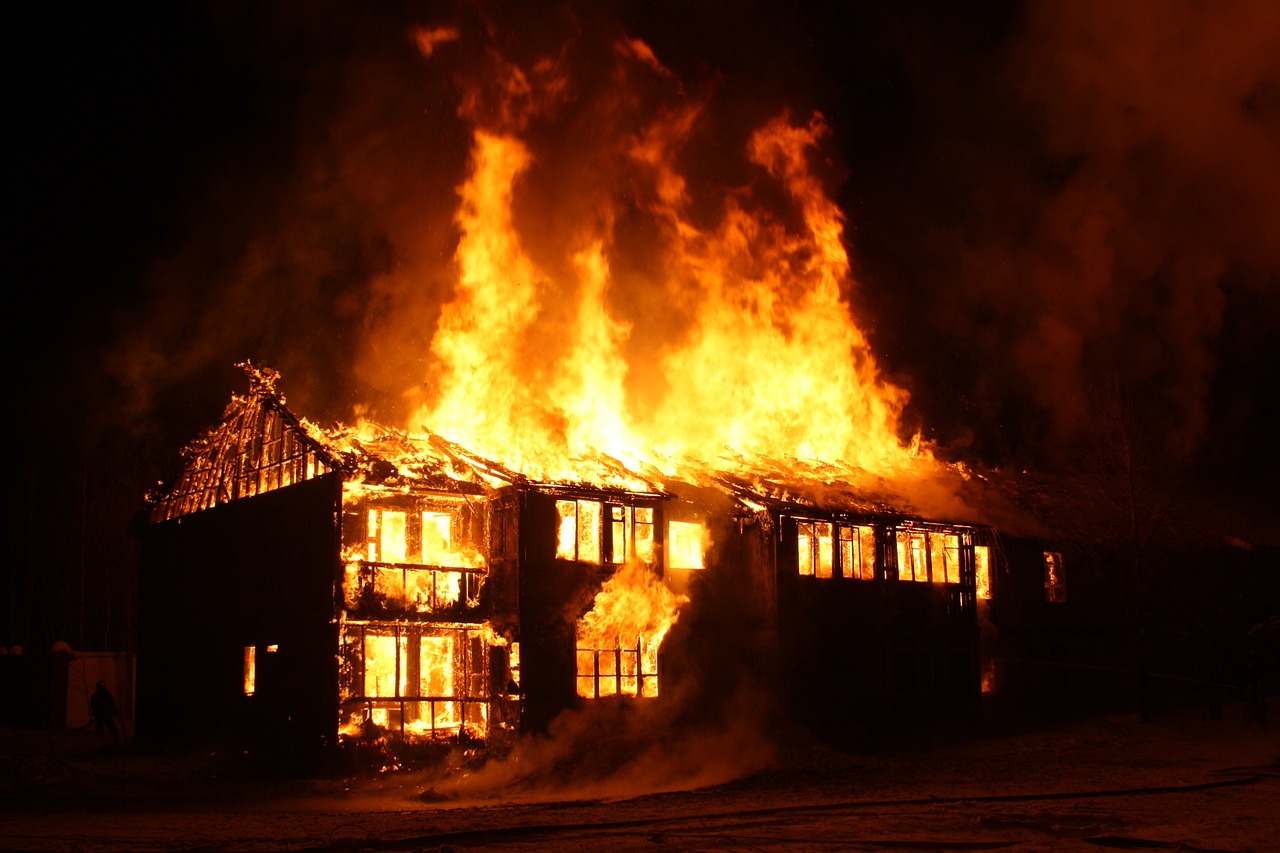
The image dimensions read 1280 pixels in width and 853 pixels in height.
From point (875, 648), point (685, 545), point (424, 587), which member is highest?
point (685, 545)

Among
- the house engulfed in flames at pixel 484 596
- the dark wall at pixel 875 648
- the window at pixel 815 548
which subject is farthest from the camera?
the window at pixel 815 548

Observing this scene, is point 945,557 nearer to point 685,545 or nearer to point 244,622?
point 685,545

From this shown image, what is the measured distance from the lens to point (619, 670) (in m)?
24.9

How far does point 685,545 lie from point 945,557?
8005mm

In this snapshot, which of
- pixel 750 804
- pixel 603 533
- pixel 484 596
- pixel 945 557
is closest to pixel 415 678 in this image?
pixel 484 596

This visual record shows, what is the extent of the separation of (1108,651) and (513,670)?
20.5m

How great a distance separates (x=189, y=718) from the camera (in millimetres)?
26406

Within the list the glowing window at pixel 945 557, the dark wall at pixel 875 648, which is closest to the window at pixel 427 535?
the dark wall at pixel 875 648

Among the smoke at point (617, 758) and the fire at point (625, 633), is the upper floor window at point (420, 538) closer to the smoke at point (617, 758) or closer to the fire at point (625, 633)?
the fire at point (625, 633)

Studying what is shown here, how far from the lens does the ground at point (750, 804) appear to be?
1411cm

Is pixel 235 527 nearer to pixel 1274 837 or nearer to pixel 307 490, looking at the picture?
pixel 307 490

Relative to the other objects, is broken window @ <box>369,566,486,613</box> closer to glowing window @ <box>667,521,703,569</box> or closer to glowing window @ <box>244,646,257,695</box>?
glowing window @ <box>244,646,257,695</box>

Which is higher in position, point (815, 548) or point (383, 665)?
point (815, 548)

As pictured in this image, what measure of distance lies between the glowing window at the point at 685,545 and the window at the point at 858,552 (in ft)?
12.6
